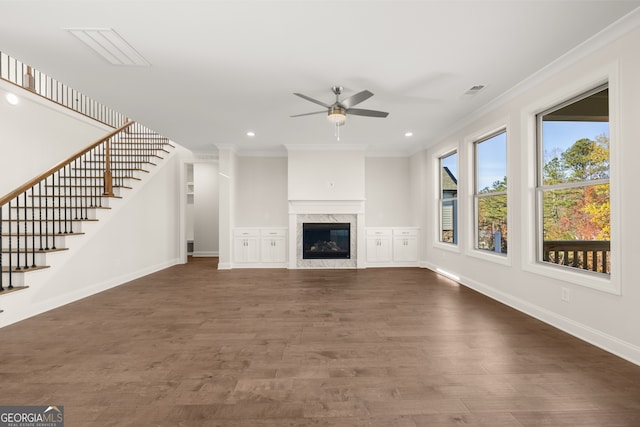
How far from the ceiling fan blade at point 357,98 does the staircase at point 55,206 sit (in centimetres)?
381

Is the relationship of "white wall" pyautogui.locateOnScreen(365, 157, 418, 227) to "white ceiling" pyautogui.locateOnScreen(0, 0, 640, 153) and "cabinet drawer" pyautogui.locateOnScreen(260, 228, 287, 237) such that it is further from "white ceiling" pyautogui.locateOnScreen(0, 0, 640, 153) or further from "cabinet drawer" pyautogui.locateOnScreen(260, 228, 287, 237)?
"white ceiling" pyautogui.locateOnScreen(0, 0, 640, 153)

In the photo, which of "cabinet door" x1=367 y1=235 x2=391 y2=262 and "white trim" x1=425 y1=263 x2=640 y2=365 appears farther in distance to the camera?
"cabinet door" x1=367 y1=235 x2=391 y2=262

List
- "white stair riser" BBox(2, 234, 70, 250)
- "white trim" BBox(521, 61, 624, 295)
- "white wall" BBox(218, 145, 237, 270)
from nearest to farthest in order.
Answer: "white trim" BBox(521, 61, 624, 295) → "white stair riser" BBox(2, 234, 70, 250) → "white wall" BBox(218, 145, 237, 270)

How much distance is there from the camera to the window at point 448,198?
5434 millimetres

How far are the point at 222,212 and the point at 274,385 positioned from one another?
4.94m

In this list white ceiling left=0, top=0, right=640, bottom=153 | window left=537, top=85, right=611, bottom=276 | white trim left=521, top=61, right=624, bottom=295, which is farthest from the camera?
window left=537, top=85, right=611, bottom=276

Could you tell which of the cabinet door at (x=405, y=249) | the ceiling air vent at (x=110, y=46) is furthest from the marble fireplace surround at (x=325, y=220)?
the ceiling air vent at (x=110, y=46)

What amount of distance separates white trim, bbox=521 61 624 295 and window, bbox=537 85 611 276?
0.07 metres

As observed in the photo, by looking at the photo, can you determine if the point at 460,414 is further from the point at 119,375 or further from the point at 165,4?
the point at 165,4

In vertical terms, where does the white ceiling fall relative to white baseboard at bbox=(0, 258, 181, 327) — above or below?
above

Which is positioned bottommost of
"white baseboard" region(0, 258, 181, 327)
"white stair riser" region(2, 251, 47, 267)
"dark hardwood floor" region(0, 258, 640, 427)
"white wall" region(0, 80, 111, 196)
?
"dark hardwood floor" region(0, 258, 640, 427)

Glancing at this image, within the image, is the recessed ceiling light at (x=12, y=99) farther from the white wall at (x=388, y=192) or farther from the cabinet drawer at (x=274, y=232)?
the white wall at (x=388, y=192)

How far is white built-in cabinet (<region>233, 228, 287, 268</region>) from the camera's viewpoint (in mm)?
6387

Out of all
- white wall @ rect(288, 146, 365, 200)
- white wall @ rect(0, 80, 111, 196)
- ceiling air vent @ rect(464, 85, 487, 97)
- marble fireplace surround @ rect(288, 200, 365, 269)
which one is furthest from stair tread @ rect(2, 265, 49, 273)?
ceiling air vent @ rect(464, 85, 487, 97)
